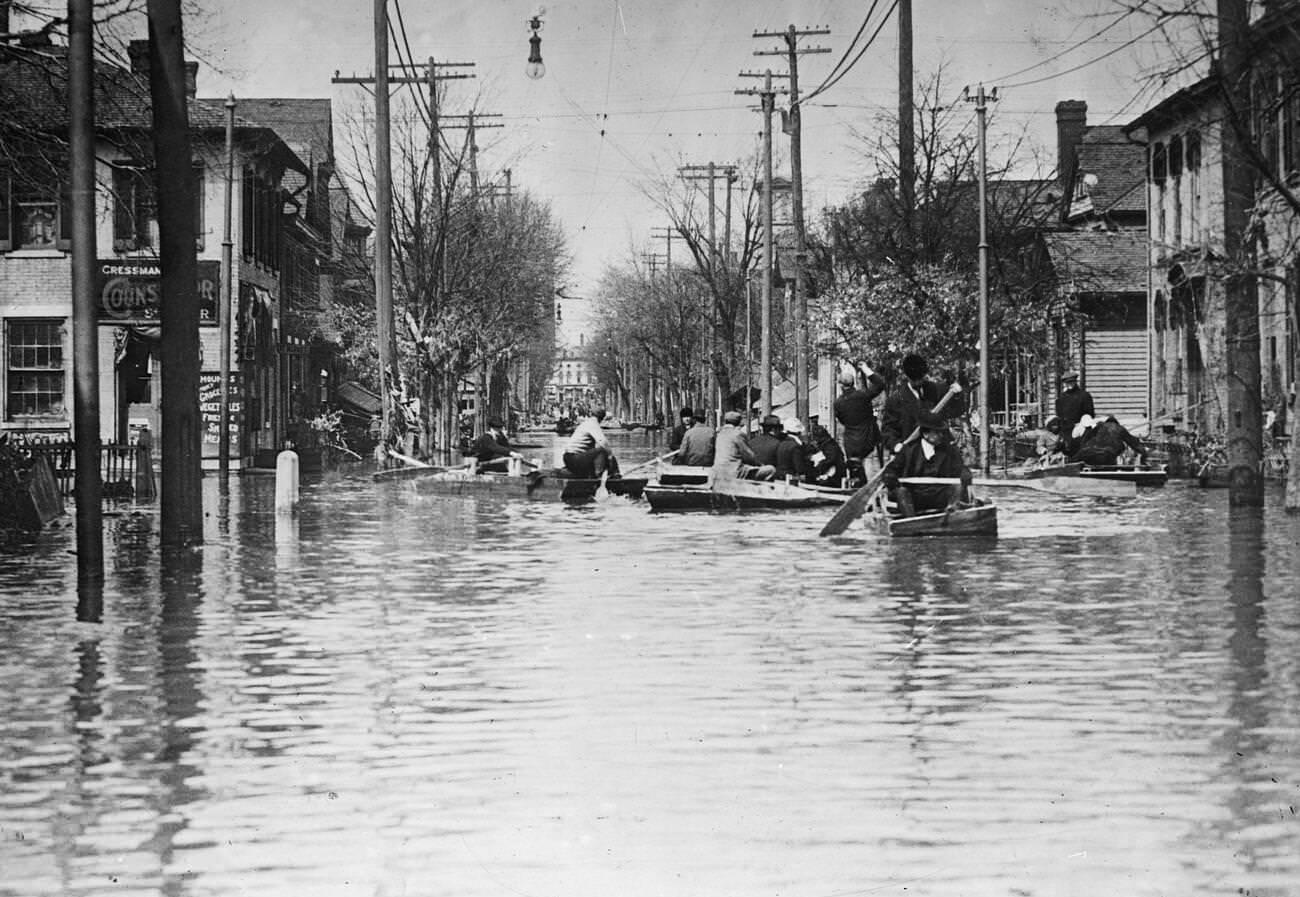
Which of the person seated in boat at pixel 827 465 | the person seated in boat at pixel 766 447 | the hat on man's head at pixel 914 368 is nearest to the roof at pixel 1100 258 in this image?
the person seated in boat at pixel 827 465

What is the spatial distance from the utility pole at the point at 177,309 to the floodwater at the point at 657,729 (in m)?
2.37

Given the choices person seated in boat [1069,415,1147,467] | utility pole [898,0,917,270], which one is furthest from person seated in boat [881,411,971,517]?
utility pole [898,0,917,270]

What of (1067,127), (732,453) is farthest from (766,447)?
(1067,127)

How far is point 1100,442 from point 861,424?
7.16 metres

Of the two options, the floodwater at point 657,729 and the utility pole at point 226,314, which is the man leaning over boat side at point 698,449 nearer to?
the utility pole at point 226,314

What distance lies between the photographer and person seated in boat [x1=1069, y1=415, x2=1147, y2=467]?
1389 inches

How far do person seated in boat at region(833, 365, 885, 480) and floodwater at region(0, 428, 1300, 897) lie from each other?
1014 centimetres

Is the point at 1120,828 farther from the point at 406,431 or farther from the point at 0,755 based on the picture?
Answer: the point at 406,431

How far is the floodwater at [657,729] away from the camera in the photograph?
22.4ft

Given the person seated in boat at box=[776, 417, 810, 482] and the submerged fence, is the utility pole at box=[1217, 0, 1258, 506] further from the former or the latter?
the submerged fence

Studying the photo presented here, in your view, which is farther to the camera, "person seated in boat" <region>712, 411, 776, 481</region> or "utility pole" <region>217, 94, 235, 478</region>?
"utility pole" <region>217, 94, 235, 478</region>

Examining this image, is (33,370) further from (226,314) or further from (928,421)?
(928,421)

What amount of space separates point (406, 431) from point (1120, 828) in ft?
130

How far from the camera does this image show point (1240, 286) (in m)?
25.1
